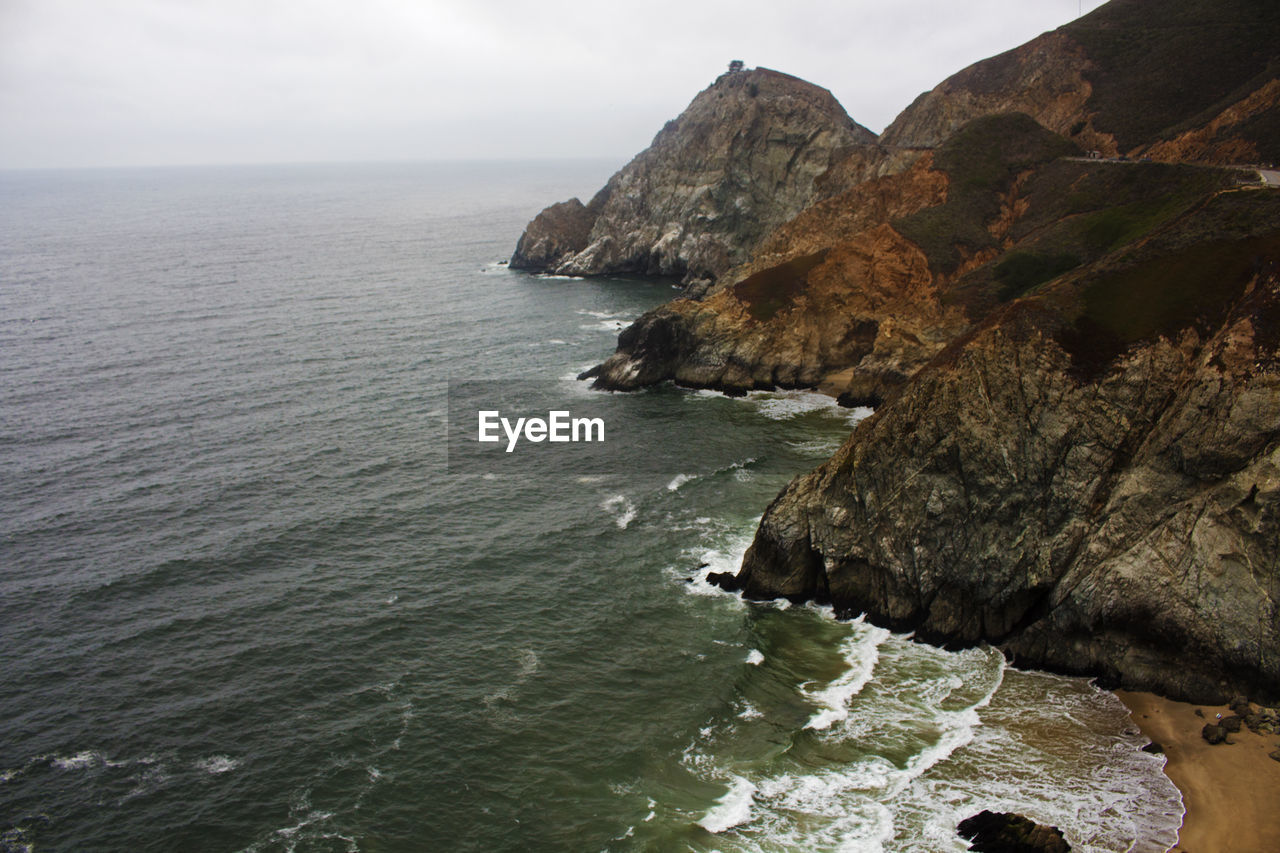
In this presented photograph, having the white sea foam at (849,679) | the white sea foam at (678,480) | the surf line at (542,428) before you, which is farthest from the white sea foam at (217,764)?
the surf line at (542,428)

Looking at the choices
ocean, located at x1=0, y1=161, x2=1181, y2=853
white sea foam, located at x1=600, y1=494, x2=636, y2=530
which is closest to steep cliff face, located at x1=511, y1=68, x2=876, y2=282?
ocean, located at x1=0, y1=161, x2=1181, y2=853

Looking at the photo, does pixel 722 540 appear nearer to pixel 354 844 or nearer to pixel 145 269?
pixel 354 844

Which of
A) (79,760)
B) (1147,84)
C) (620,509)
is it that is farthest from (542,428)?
(1147,84)

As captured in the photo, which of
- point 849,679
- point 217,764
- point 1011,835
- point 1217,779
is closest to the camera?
point 1011,835

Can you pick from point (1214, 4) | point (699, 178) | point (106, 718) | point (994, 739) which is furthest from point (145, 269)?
point (1214, 4)

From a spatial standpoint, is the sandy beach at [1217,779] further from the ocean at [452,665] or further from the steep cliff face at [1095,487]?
the steep cliff face at [1095,487]

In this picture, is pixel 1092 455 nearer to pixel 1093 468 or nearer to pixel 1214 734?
pixel 1093 468
